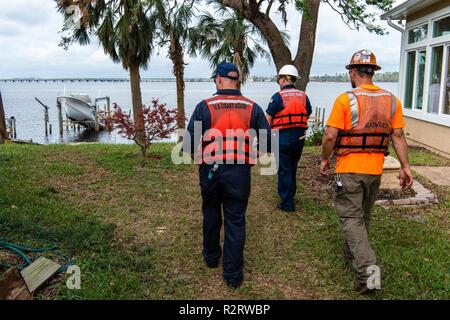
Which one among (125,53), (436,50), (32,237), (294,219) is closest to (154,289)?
(32,237)

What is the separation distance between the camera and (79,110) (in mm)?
36875

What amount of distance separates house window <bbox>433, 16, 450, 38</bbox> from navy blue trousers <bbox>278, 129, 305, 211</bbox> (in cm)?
567

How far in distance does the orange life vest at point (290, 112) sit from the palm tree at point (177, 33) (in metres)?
8.43

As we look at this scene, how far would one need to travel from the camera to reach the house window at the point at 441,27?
29.5 ft

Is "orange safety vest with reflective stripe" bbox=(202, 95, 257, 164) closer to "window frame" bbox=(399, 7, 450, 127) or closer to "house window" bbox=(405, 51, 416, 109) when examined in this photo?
"window frame" bbox=(399, 7, 450, 127)

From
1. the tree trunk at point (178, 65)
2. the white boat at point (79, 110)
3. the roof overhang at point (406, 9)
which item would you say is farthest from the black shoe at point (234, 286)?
the white boat at point (79, 110)

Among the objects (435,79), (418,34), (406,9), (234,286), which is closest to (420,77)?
(435,79)

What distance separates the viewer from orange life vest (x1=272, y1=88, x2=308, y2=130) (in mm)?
5391

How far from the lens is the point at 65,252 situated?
160 inches

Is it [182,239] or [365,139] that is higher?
[365,139]

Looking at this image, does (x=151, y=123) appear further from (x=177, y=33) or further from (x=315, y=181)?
(x=177, y=33)

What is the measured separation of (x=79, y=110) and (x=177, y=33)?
24.9 meters

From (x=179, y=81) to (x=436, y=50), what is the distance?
8.84 meters
